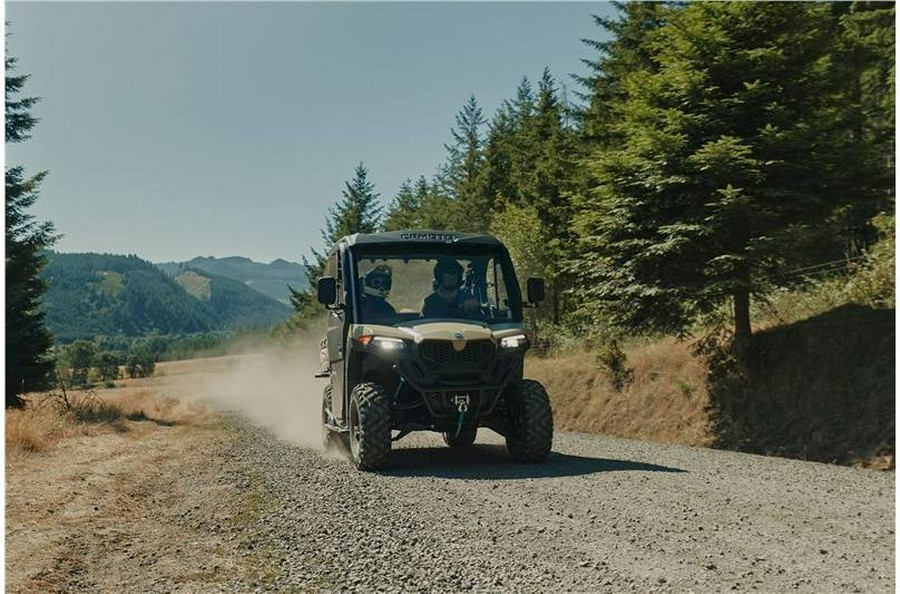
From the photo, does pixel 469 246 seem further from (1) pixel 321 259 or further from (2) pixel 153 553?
(1) pixel 321 259

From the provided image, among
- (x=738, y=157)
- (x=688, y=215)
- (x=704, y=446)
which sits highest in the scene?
(x=738, y=157)

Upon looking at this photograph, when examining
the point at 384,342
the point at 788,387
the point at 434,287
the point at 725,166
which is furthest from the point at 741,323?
the point at 384,342

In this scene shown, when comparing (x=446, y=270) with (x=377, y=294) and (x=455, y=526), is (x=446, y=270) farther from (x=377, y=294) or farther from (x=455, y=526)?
(x=455, y=526)

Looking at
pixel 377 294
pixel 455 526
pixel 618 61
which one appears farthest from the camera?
pixel 618 61

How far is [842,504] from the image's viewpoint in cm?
846

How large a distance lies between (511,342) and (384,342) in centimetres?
176

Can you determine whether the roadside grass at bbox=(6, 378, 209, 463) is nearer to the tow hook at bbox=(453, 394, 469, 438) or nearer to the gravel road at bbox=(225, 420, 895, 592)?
the gravel road at bbox=(225, 420, 895, 592)

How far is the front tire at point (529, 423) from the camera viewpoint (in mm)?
10703

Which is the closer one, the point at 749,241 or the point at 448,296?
the point at 448,296

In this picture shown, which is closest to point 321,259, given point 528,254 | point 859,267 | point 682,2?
point 528,254

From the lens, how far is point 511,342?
421 inches

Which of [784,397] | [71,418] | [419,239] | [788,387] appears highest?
[419,239]

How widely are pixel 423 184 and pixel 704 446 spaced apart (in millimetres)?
58103

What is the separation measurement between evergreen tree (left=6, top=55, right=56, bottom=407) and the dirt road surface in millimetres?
13032
